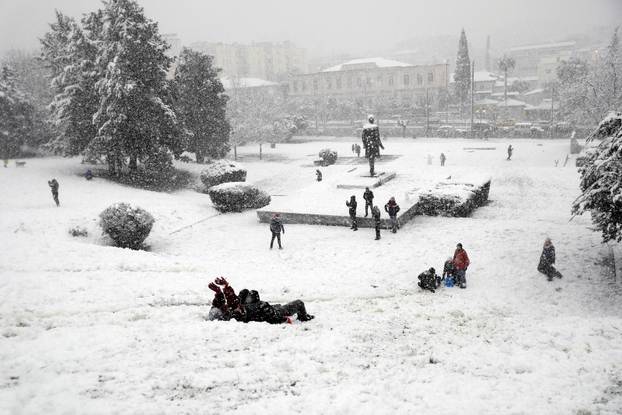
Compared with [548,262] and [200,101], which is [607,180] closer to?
[548,262]

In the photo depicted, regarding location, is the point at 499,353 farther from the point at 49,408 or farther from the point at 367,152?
the point at 367,152

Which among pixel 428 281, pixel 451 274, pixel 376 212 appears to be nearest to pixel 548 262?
pixel 451 274

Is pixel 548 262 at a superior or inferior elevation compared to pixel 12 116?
inferior

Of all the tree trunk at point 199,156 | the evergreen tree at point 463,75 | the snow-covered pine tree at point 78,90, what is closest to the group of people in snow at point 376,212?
the snow-covered pine tree at point 78,90

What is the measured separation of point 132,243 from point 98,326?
9.17 metres

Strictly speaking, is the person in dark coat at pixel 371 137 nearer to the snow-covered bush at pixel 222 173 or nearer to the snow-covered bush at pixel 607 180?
the snow-covered bush at pixel 222 173

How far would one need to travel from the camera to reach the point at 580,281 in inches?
478

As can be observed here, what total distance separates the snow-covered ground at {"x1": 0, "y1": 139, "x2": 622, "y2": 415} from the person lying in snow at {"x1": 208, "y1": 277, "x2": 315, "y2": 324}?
0.42m

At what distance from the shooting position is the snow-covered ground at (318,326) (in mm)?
6023

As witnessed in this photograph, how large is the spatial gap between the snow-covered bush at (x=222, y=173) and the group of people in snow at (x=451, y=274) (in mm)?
17007

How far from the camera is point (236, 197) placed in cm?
2184

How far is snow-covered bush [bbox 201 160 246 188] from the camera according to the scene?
→ 26625 mm

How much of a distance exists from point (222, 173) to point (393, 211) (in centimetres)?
1339

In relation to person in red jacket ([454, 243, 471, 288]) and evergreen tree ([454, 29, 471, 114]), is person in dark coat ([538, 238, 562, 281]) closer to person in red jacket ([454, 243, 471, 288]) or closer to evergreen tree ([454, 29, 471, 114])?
person in red jacket ([454, 243, 471, 288])
